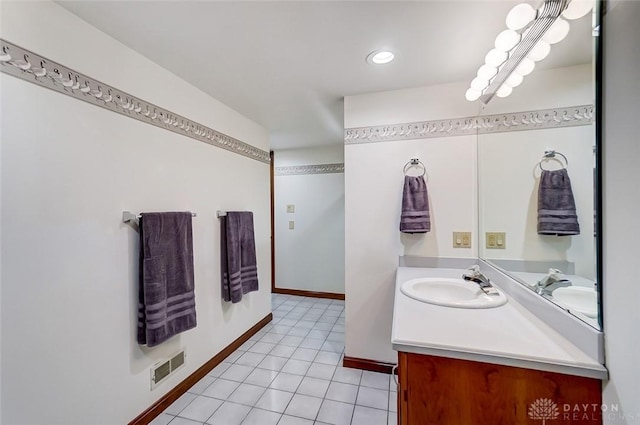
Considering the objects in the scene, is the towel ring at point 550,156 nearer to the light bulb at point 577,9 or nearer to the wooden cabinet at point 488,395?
the light bulb at point 577,9

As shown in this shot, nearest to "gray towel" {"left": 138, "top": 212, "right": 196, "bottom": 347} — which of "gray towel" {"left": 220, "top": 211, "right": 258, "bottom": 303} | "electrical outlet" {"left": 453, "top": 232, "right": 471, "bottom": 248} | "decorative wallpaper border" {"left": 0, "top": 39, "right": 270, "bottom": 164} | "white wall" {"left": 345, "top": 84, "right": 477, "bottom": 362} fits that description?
"gray towel" {"left": 220, "top": 211, "right": 258, "bottom": 303}

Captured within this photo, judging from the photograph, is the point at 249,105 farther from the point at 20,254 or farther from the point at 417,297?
Answer: the point at 417,297

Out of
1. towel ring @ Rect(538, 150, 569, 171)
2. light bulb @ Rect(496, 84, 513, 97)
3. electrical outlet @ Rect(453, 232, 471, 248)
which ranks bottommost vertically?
electrical outlet @ Rect(453, 232, 471, 248)

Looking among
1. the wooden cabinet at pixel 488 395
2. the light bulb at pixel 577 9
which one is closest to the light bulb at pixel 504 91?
the light bulb at pixel 577 9

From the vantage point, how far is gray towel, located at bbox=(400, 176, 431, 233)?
76.1 inches

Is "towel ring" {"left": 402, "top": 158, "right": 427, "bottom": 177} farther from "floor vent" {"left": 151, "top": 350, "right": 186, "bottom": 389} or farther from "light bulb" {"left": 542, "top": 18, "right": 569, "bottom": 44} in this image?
"floor vent" {"left": 151, "top": 350, "right": 186, "bottom": 389}

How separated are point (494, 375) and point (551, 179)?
0.88 metres

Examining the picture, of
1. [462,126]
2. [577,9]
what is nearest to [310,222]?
[462,126]

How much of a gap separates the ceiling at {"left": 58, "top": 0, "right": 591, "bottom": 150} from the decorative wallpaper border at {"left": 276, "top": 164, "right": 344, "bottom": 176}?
174 cm

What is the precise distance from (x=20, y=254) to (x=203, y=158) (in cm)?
121

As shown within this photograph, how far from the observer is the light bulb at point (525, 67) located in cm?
132

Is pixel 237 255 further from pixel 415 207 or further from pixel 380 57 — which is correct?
pixel 380 57

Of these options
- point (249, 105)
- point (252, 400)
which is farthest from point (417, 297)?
point (249, 105)

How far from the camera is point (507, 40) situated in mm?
1284
